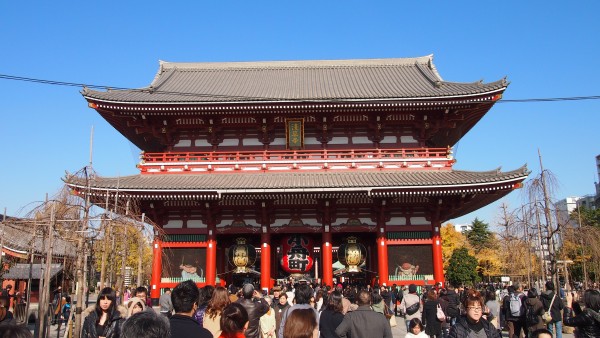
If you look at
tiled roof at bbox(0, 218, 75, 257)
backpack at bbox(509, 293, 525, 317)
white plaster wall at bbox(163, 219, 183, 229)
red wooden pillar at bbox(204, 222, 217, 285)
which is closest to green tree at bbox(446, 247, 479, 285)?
red wooden pillar at bbox(204, 222, 217, 285)

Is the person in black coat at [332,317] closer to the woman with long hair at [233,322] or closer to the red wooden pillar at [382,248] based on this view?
the woman with long hair at [233,322]

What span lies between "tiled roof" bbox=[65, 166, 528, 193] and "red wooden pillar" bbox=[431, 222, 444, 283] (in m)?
2.58

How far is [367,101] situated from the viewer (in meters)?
20.2

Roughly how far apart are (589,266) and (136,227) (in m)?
38.2

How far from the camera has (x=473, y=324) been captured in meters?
5.71

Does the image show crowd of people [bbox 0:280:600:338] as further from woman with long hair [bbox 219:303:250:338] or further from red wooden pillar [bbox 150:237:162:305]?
red wooden pillar [bbox 150:237:162:305]

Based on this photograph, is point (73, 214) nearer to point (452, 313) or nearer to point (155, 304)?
point (155, 304)

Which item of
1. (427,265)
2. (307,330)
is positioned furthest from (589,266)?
(307,330)

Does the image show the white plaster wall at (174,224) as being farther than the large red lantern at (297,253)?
No

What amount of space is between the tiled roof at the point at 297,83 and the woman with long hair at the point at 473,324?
15.0 m

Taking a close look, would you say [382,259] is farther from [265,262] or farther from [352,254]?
[265,262]

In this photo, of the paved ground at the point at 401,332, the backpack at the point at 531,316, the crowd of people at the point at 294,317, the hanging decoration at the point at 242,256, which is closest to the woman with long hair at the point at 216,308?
the crowd of people at the point at 294,317

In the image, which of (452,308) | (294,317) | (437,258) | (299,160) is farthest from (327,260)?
(294,317)

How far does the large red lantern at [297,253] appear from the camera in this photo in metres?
21.3
